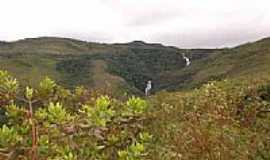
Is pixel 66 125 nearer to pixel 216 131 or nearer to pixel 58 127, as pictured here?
pixel 58 127

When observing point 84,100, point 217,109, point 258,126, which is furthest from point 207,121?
point 84,100

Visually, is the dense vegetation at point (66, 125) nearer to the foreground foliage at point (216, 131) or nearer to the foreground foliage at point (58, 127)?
the foreground foliage at point (58, 127)

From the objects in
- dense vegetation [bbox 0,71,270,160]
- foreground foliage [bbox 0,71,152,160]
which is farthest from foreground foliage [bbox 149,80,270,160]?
foreground foliage [bbox 0,71,152,160]

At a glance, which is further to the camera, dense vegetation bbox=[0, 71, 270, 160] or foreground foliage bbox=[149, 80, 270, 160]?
foreground foliage bbox=[149, 80, 270, 160]

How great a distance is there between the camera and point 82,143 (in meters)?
4.71

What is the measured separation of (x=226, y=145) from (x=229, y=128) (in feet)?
6.89

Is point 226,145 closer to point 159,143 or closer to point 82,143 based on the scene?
point 159,143

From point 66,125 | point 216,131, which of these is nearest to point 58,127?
point 66,125

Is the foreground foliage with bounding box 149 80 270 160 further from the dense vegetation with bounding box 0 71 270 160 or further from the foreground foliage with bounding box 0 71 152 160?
the foreground foliage with bounding box 0 71 152 160

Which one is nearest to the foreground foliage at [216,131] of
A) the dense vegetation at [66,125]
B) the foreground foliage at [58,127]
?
the dense vegetation at [66,125]

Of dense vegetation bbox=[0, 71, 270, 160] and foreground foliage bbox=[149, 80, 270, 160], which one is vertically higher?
dense vegetation bbox=[0, 71, 270, 160]

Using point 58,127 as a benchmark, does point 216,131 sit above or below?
below

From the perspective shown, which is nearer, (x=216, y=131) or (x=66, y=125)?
(x=66, y=125)

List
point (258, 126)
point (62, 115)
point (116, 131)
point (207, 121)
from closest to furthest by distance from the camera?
point (62, 115)
point (116, 131)
point (207, 121)
point (258, 126)
